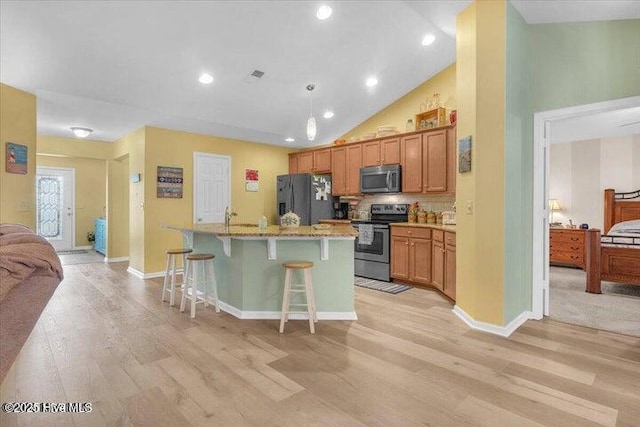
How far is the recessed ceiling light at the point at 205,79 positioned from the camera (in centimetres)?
392

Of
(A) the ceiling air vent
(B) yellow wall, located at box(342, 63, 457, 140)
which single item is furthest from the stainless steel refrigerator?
(A) the ceiling air vent

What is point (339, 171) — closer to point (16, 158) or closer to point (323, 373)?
point (323, 373)

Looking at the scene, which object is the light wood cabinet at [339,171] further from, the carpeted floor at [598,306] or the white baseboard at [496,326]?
the carpeted floor at [598,306]

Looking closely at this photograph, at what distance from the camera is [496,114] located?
9.51 ft

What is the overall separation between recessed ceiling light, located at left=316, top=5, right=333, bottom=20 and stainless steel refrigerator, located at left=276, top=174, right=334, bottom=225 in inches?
110

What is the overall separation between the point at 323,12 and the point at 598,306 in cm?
434

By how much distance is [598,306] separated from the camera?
11.8 ft

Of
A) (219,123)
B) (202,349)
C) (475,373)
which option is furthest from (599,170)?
(202,349)

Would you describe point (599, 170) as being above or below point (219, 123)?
below

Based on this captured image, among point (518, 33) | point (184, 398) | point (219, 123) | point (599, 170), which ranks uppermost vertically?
point (518, 33)

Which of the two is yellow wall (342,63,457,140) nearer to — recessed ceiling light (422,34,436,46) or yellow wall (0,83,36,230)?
recessed ceiling light (422,34,436,46)

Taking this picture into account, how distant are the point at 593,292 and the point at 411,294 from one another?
2.31 m

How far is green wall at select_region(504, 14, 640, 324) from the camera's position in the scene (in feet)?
9.44

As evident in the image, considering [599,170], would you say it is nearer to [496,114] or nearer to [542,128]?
[542,128]
